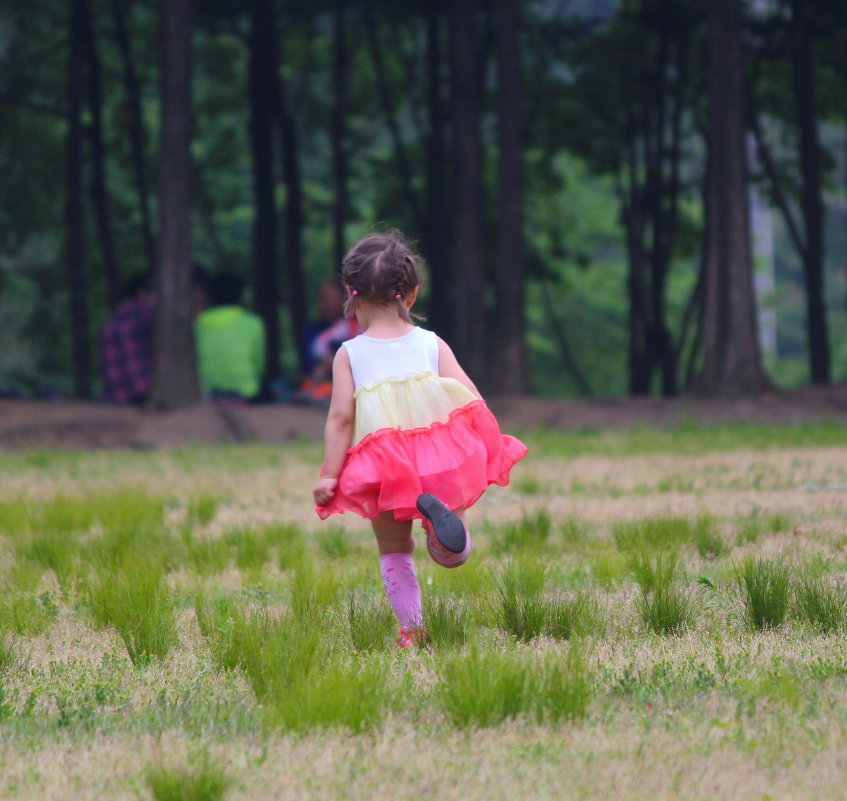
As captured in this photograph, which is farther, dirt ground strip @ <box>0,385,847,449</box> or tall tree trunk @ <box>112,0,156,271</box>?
tall tree trunk @ <box>112,0,156,271</box>

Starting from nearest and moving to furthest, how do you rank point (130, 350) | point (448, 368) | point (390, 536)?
point (390, 536)
point (448, 368)
point (130, 350)

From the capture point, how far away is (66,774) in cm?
311

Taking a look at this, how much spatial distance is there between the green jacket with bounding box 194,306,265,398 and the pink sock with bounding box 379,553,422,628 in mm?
11846

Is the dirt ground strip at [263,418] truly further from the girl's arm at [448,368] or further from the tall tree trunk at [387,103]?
the girl's arm at [448,368]

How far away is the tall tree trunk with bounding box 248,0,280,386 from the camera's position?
21562 millimetres

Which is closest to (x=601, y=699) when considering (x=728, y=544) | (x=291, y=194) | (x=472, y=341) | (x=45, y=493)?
(x=728, y=544)

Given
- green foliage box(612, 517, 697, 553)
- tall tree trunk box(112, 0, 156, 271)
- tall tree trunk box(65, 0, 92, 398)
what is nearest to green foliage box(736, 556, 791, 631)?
green foliage box(612, 517, 697, 553)

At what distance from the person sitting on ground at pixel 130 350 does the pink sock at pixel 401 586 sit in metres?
12.1

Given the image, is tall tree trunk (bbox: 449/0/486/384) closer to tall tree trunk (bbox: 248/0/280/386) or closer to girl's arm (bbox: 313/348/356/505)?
tall tree trunk (bbox: 248/0/280/386)

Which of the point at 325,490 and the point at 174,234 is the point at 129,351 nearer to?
the point at 174,234

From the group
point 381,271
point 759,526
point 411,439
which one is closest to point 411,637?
point 411,439

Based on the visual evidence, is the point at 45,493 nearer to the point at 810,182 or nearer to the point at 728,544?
the point at 728,544

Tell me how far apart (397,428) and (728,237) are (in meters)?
12.0

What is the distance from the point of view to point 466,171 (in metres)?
18.6
